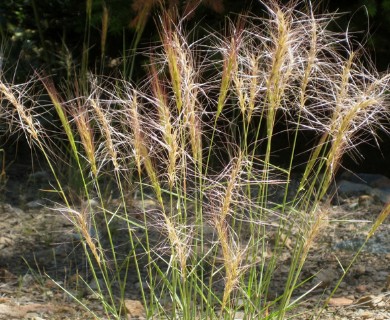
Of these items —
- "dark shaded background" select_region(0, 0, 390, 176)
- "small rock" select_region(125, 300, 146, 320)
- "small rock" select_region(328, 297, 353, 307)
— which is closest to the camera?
"small rock" select_region(125, 300, 146, 320)

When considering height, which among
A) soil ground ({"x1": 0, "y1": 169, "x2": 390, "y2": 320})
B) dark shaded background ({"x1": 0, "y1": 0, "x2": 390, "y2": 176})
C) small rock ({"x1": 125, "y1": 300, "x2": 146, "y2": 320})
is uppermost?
dark shaded background ({"x1": 0, "y1": 0, "x2": 390, "y2": 176})

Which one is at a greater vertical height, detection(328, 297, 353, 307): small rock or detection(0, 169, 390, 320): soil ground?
detection(328, 297, 353, 307): small rock

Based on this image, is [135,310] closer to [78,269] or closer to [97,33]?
[78,269]

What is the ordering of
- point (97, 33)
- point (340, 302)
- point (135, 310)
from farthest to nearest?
point (97, 33)
point (340, 302)
point (135, 310)

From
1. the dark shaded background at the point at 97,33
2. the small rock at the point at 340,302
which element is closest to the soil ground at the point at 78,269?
the small rock at the point at 340,302

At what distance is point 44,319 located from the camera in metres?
3.20

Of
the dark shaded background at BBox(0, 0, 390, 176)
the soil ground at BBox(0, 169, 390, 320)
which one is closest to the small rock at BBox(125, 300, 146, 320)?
the soil ground at BBox(0, 169, 390, 320)

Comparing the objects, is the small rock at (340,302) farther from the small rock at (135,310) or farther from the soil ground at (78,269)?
the small rock at (135,310)

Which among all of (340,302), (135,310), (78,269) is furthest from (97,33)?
(340,302)

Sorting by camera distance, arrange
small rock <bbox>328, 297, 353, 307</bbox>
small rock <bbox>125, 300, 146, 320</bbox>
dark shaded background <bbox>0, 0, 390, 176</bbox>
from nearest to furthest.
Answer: small rock <bbox>125, 300, 146, 320</bbox>, small rock <bbox>328, 297, 353, 307</bbox>, dark shaded background <bbox>0, 0, 390, 176</bbox>

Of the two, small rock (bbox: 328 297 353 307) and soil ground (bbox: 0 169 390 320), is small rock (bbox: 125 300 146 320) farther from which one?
small rock (bbox: 328 297 353 307)

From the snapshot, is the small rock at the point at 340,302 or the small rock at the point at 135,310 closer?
the small rock at the point at 135,310

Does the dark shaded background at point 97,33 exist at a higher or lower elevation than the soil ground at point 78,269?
higher

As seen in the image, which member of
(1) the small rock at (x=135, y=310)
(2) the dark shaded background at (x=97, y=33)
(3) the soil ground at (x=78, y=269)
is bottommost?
(3) the soil ground at (x=78, y=269)
